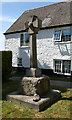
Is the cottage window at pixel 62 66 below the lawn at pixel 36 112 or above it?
above

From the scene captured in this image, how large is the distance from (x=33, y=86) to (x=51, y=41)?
24.8ft

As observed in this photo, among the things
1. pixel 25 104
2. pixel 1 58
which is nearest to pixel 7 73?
pixel 1 58

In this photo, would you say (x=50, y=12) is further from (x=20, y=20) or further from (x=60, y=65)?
(x=60, y=65)

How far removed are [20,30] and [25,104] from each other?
1043cm

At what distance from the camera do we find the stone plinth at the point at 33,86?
4.88 meters

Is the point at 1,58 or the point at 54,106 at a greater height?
the point at 1,58

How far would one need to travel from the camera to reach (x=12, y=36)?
47.3 feet

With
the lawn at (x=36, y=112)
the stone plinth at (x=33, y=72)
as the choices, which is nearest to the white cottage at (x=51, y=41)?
the stone plinth at (x=33, y=72)

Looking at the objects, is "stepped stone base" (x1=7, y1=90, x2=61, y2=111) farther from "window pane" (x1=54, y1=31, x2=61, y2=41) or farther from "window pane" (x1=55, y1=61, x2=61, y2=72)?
"window pane" (x1=54, y1=31, x2=61, y2=41)

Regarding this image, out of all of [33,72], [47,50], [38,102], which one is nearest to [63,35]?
[47,50]

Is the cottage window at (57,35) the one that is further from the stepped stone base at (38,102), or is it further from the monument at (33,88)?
the stepped stone base at (38,102)

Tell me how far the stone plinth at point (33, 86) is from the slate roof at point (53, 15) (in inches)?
293

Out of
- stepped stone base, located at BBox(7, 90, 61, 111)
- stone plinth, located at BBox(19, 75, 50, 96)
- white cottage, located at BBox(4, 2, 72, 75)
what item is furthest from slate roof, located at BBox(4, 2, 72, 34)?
stepped stone base, located at BBox(7, 90, 61, 111)

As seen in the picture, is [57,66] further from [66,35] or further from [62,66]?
[66,35]
